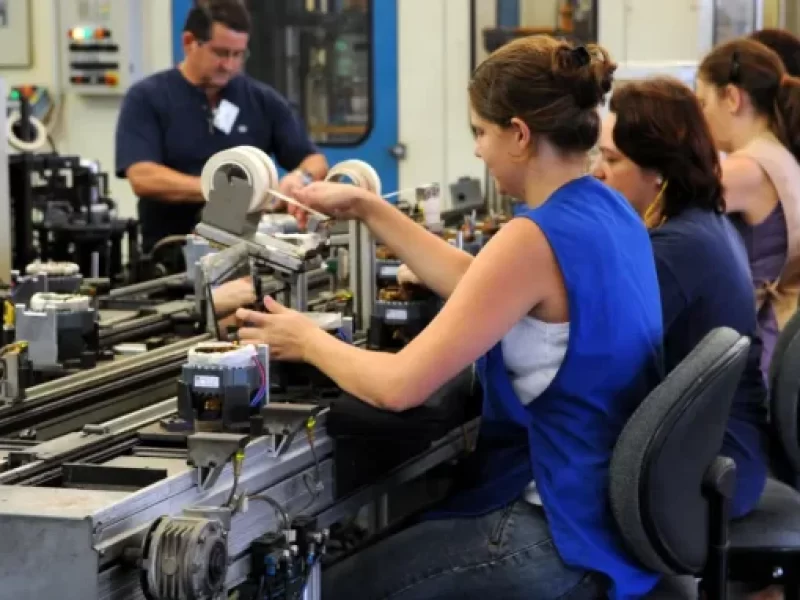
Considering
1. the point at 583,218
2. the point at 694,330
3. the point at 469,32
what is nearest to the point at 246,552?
the point at 583,218

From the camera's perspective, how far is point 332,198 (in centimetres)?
212

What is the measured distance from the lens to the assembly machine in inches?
53.4

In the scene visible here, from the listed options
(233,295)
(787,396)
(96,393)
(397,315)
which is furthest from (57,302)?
(787,396)

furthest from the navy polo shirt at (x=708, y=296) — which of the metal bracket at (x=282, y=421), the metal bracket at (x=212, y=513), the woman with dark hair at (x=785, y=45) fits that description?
the woman with dark hair at (x=785, y=45)

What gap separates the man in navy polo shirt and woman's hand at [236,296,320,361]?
186 centimetres

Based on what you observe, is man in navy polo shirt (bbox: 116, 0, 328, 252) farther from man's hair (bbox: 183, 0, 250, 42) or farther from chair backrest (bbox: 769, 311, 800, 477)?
chair backrest (bbox: 769, 311, 800, 477)

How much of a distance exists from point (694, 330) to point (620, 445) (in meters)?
0.43

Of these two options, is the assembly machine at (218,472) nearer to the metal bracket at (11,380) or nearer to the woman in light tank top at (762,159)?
the metal bracket at (11,380)

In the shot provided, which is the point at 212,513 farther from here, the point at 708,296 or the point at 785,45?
the point at 785,45

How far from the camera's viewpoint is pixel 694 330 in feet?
6.88

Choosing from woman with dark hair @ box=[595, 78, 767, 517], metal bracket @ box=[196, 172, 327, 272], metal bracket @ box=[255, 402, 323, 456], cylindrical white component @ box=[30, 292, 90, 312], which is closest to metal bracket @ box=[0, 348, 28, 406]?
cylindrical white component @ box=[30, 292, 90, 312]

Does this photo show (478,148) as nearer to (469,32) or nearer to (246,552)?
(246,552)

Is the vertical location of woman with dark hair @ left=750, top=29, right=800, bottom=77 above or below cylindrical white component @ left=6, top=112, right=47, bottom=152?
above

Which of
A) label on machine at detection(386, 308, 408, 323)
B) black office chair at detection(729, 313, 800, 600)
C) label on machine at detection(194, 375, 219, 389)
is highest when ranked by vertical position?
label on machine at detection(194, 375, 219, 389)
